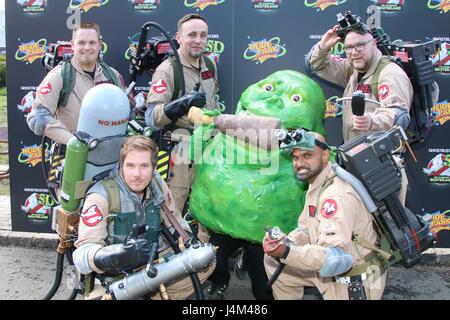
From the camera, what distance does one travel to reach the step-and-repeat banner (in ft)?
14.9

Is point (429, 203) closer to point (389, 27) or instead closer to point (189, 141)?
point (389, 27)

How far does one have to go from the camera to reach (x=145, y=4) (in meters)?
4.76

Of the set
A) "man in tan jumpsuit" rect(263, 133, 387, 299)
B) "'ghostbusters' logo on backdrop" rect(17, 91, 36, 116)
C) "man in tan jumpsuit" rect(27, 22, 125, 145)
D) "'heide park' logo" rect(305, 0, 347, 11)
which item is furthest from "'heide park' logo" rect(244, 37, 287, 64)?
"'ghostbusters' logo on backdrop" rect(17, 91, 36, 116)

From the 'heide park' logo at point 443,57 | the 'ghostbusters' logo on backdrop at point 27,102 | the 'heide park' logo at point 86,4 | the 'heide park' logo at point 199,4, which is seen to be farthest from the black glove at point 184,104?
the 'heide park' logo at point 443,57

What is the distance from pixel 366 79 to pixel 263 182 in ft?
3.84

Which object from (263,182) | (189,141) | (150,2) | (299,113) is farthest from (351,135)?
(150,2)

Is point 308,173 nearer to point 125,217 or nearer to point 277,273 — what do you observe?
point 277,273

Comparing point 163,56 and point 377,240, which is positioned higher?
point 163,56

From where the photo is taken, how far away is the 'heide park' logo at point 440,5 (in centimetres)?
451

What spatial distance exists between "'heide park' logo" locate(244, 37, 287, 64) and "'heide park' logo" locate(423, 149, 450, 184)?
5.20 feet

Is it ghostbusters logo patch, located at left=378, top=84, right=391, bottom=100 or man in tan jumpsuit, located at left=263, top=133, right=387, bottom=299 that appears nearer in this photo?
man in tan jumpsuit, located at left=263, top=133, right=387, bottom=299

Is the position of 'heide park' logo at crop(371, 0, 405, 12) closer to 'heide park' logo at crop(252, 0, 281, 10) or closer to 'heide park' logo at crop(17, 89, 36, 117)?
'heide park' logo at crop(252, 0, 281, 10)

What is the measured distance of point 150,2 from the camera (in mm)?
4754

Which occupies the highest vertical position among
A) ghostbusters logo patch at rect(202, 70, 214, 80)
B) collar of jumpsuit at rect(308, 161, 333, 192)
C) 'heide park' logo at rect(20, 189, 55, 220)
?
ghostbusters logo patch at rect(202, 70, 214, 80)
